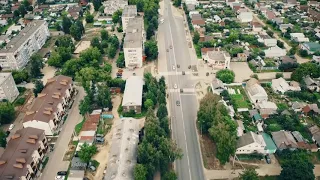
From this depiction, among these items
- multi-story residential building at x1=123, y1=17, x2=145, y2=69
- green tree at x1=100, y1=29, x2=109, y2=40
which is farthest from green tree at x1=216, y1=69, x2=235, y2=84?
green tree at x1=100, y1=29, x2=109, y2=40

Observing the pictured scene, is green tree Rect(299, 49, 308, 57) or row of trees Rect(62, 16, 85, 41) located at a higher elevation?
row of trees Rect(62, 16, 85, 41)

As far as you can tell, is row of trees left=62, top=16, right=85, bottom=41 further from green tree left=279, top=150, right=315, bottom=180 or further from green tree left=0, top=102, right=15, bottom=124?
green tree left=279, top=150, right=315, bottom=180

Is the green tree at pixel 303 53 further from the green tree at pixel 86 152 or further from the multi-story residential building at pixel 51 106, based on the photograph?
the multi-story residential building at pixel 51 106

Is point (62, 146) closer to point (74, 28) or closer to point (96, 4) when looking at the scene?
point (74, 28)

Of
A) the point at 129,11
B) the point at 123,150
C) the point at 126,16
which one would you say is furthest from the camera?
the point at 129,11

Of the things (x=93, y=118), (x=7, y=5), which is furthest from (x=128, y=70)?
(x=7, y=5)

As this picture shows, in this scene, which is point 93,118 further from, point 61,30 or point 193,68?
point 61,30

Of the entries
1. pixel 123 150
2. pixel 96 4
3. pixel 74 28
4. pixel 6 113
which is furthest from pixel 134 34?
pixel 123 150
